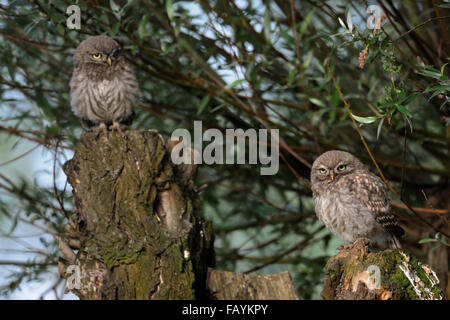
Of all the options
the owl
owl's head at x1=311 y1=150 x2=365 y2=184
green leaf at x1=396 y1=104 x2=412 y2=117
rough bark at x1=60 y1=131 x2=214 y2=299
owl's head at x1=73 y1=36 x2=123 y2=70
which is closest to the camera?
green leaf at x1=396 y1=104 x2=412 y2=117

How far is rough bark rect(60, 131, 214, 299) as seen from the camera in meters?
3.35

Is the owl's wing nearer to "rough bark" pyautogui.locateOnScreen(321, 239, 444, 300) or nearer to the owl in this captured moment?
"rough bark" pyautogui.locateOnScreen(321, 239, 444, 300)

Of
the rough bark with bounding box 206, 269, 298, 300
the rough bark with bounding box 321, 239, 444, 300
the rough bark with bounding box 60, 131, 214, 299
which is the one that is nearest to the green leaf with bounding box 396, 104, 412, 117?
the rough bark with bounding box 321, 239, 444, 300

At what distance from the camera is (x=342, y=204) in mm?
4199

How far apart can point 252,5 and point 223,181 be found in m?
1.95

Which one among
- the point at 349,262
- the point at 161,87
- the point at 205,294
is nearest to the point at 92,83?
the point at 161,87

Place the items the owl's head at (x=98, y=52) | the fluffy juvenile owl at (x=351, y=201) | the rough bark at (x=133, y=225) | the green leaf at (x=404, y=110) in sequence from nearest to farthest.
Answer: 1. the green leaf at (x=404, y=110)
2. the rough bark at (x=133, y=225)
3. the fluffy juvenile owl at (x=351, y=201)
4. the owl's head at (x=98, y=52)

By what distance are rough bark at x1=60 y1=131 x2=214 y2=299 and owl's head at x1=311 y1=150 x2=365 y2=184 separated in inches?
40.1

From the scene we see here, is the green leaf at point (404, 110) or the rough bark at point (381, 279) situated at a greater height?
the green leaf at point (404, 110)

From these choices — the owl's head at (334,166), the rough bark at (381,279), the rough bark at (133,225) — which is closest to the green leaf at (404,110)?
the rough bark at (381,279)

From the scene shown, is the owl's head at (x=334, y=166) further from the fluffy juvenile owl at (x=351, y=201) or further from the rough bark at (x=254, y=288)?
the rough bark at (x=254, y=288)

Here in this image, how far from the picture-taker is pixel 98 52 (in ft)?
15.1

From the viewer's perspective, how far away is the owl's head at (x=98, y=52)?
453 cm
